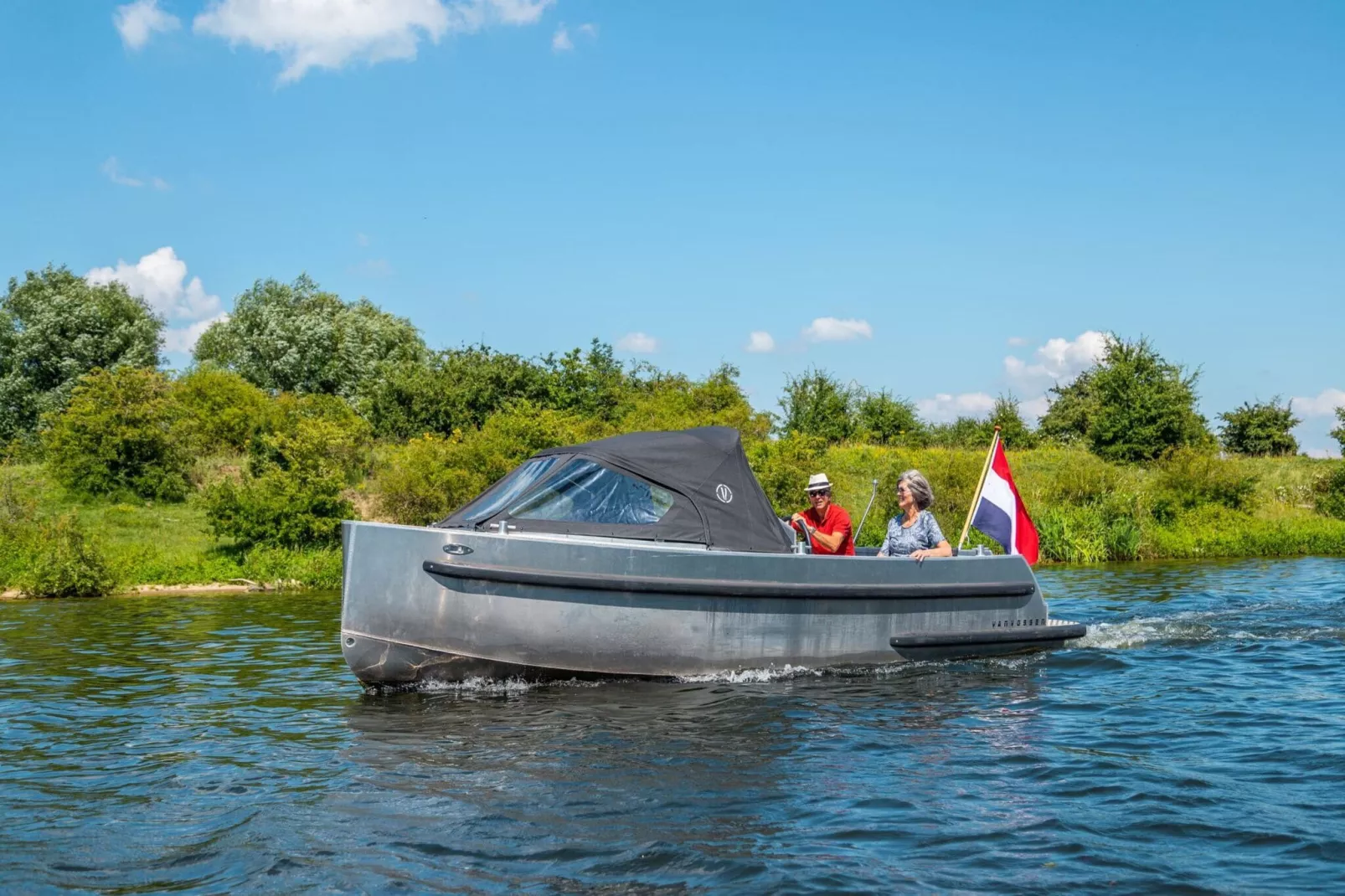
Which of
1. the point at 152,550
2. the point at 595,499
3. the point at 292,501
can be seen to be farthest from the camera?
the point at 292,501

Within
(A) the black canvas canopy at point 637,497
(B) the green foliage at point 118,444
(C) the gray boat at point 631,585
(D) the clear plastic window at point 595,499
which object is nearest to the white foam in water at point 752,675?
Answer: (C) the gray boat at point 631,585

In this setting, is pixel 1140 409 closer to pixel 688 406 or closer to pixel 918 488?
pixel 688 406

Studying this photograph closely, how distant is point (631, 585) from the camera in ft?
29.6

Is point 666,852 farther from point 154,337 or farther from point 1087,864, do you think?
point 154,337

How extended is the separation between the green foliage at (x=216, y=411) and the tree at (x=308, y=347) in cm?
1209

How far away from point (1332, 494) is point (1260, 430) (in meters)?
12.0

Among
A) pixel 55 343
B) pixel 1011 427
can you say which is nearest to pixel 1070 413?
pixel 1011 427

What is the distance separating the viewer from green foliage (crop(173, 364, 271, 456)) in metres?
28.0

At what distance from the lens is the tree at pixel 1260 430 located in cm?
4112

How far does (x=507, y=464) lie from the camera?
21.9 metres

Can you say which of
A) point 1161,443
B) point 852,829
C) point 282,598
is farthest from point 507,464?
point 1161,443

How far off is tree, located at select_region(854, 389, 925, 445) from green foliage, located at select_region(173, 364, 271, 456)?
65.6 ft

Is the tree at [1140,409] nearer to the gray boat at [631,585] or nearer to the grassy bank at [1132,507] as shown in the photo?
the grassy bank at [1132,507]

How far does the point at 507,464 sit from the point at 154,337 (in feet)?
114
